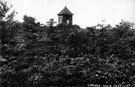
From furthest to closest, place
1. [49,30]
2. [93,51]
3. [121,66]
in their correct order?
[49,30], [93,51], [121,66]

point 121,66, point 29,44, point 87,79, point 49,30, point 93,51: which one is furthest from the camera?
point 49,30

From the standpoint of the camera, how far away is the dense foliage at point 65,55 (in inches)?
827

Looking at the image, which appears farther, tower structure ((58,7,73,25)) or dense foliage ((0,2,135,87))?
tower structure ((58,7,73,25))

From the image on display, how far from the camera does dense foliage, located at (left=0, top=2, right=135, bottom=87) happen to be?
21.0m

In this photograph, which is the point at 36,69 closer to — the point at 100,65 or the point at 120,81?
the point at 100,65

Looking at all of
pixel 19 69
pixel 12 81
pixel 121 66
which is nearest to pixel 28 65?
pixel 19 69

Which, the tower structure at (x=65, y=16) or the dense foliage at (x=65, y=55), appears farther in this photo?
the tower structure at (x=65, y=16)

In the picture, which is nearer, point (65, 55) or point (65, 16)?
point (65, 55)

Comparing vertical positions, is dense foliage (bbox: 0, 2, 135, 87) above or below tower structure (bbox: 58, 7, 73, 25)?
below

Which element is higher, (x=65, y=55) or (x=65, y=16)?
(x=65, y=16)

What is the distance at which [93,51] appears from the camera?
25719 millimetres

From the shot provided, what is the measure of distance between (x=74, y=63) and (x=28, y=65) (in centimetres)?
378

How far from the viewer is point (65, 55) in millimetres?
25109

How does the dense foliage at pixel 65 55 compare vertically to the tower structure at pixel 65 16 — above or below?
below
